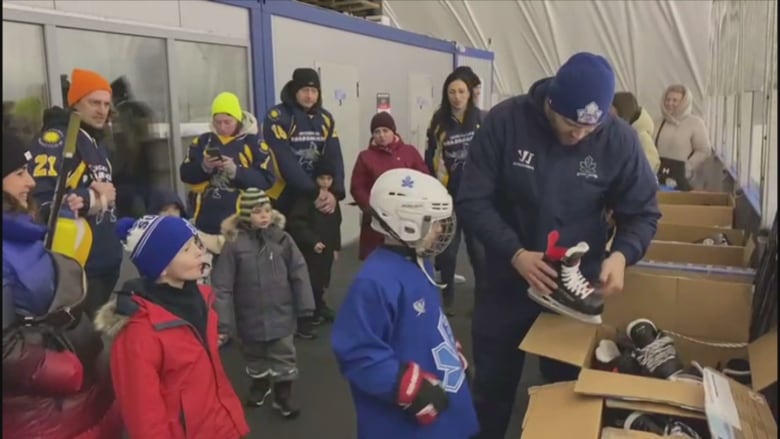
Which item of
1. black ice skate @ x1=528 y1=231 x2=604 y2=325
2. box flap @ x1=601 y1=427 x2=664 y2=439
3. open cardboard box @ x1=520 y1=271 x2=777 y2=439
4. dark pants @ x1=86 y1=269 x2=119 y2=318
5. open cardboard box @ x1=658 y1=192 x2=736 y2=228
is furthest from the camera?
open cardboard box @ x1=658 y1=192 x2=736 y2=228

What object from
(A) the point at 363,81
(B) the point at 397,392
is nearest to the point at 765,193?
(B) the point at 397,392

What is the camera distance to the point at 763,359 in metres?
1.45

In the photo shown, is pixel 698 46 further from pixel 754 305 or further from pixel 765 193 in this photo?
pixel 754 305

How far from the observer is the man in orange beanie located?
244cm

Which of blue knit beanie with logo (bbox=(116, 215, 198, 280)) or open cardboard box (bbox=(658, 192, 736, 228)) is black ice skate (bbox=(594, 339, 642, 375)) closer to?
blue knit beanie with logo (bbox=(116, 215, 198, 280))

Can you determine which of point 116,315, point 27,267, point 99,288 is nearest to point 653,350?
point 116,315

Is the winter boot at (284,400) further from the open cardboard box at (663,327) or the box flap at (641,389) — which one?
the box flap at (641,389)

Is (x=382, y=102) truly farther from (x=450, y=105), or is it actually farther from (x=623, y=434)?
(x=623, y=434)

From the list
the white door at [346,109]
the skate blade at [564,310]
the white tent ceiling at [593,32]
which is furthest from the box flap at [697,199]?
the white tent ceiling at [593,32]

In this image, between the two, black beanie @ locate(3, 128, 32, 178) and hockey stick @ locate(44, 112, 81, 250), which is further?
hockey stick @ locate(44, 112, 81, 250)

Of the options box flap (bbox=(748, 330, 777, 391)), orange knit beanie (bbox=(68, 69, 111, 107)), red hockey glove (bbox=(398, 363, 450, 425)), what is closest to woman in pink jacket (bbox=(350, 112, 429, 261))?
orange knit beanie (bbox=(68, 69, 111, 107))

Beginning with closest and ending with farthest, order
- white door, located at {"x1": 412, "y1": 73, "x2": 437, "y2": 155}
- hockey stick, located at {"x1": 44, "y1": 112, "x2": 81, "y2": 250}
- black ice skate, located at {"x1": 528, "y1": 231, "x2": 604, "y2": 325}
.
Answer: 1. black ice skate, located at {"x1": 528, "y1": 231, "x2": 604, "y2": 325}
2. hockey stick, located at {"x1": 44, "y1": 112, "x2": 81, "y2": 250}
3. white door, located at {"x1": 412, "y1": 73, "x2": 437, "y2": 155}

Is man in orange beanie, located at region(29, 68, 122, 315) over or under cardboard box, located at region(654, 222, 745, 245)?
over

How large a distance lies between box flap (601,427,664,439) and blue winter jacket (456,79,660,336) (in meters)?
0.59
